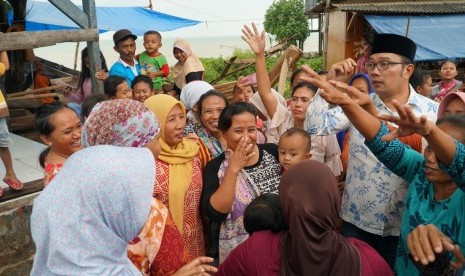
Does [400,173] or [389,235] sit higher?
[400,173]

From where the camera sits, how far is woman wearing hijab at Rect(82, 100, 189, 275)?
1.45 meters

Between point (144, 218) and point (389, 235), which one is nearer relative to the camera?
point (144, 218)

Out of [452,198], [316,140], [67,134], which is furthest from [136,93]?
[452,198]

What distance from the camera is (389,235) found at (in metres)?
2.27

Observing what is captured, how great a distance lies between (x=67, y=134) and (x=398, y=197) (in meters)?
2.10

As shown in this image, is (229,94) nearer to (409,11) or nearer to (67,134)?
(67,134)

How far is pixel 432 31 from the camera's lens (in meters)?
11.7

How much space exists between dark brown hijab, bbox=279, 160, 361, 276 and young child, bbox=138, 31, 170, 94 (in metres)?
4.61

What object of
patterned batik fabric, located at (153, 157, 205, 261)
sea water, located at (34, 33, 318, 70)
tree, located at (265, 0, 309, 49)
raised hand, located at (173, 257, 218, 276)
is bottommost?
sea water, located at (34, 33, 318, 70)

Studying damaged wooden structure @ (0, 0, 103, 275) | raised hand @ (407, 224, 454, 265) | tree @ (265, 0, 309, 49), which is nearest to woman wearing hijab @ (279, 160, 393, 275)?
raised hand @ (407, 224, 454, 265)

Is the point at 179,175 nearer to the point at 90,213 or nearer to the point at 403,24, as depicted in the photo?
the point at 90,213

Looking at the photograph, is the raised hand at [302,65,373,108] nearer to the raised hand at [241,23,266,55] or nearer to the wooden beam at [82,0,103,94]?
the raised hand at [241,23,266,55]

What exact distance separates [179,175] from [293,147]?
755 millimetres

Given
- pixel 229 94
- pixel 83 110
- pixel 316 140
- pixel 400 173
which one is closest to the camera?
pixel 400 173
